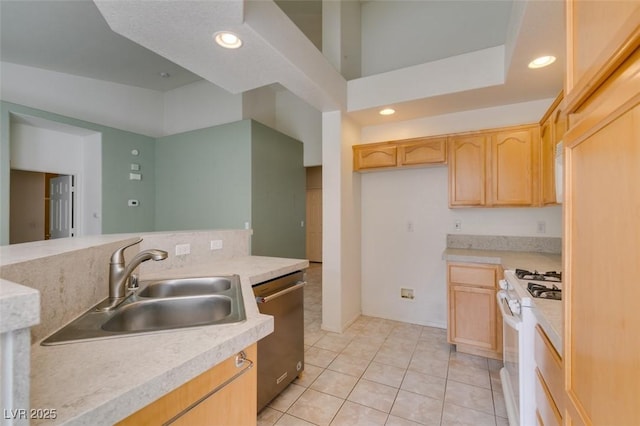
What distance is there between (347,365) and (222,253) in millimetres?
1406

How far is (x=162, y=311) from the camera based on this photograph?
130 centimetres

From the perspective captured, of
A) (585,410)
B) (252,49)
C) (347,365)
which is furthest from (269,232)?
(585,410)

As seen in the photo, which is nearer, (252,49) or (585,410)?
(585,410)

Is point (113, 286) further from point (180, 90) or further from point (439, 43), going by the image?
point (180, 90)

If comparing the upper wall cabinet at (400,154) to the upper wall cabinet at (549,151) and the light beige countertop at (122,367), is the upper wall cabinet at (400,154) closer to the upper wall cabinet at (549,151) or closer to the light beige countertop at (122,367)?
the upper wall cabinet at (549,151)

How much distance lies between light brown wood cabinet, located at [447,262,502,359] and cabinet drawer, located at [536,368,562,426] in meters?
1.21

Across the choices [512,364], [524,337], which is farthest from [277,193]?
[524,337]

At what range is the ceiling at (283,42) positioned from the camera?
162 centimetres

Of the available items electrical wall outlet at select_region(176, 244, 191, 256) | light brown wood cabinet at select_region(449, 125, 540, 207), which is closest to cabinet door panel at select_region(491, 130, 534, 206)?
light brown wood cabinet at select_region(449, 125, 540, 207)

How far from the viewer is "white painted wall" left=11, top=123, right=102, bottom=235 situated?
13.2 ft

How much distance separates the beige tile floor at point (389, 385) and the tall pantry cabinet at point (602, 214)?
124 cm

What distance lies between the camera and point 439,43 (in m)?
3.20

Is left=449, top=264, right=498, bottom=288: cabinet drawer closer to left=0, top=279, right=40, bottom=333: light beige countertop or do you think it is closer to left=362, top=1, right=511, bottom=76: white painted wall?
left=362, top=1, right=511, bottom=76: white painted wall

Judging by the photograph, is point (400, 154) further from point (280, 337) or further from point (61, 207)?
point (61, 207)
